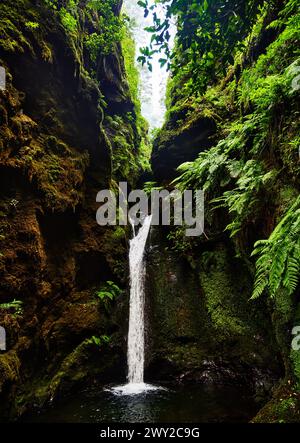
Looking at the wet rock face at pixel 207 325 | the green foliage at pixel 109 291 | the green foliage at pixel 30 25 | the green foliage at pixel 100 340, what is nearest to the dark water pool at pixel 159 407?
the wet rock face at pixel 207 325

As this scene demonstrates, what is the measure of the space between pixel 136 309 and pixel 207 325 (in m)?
2.19

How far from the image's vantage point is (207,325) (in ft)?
27.2

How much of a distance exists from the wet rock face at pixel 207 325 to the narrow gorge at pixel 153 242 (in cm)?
3

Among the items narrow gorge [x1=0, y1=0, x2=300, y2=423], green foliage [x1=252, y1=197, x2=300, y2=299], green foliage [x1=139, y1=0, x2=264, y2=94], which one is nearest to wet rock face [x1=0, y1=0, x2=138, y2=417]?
narrow gorge [x1=0, y1=0, x2=300, y2=423]

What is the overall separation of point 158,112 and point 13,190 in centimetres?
4718

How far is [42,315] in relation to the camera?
6379 mm

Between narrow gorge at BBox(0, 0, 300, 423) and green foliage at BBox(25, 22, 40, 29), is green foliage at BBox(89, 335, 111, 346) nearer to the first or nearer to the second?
narrow gorge at BBox(0, 0, 300, 423)

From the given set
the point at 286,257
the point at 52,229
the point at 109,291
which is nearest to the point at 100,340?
the point at 109,291

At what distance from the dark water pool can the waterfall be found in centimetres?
128

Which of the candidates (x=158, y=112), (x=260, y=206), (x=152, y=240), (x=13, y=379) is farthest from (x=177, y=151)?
(x=158, y=112)

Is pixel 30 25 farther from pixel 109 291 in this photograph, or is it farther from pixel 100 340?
pixel 100 340

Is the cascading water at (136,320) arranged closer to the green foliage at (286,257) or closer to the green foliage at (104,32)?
the green foliage at (286,257)

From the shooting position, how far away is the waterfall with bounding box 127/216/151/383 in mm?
8273
